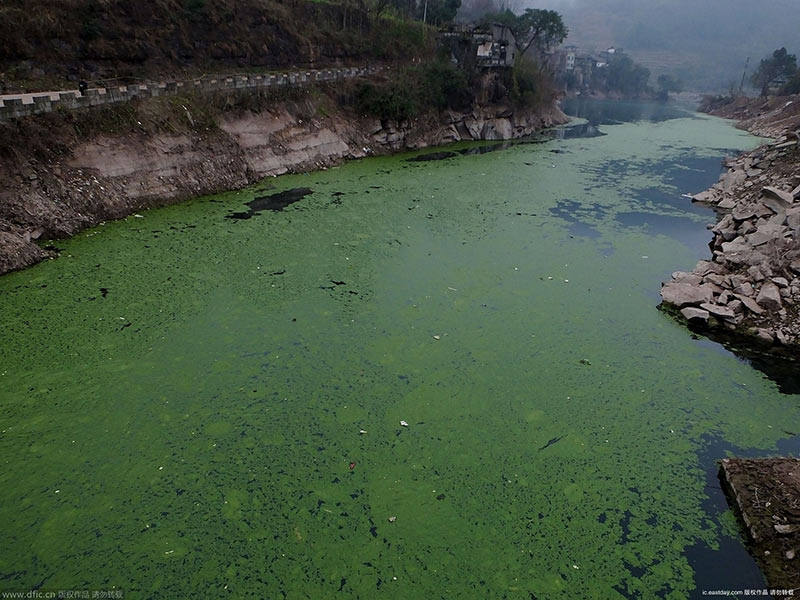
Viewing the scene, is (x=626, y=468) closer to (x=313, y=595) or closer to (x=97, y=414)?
(x=313, y=595)

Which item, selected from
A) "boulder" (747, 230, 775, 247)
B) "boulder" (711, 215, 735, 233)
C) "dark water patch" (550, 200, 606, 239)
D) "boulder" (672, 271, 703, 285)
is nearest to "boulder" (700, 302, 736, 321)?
"boulder" (672, 271, 703, 285)

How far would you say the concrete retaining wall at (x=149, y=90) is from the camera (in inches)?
447

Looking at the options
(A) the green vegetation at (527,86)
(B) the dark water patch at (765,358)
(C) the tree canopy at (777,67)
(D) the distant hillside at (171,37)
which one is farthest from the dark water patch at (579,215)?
(C) the tree canopy at (777,67)

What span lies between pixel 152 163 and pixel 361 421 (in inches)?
436

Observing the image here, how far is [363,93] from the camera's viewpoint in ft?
72.9

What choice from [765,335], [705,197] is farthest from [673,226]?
[765,335]

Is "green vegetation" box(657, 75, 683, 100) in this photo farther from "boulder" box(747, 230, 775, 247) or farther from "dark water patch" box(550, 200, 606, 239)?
"boulder" box(747, 230, 775, 247)

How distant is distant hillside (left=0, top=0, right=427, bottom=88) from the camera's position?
46.9 feet

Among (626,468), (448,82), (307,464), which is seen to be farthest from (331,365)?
(448,82)

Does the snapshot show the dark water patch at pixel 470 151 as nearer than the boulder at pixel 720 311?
No

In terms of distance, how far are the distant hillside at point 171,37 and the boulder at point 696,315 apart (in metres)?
17.6

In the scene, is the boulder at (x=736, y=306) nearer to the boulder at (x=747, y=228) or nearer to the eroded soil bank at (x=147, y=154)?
the boulder at (x=747, y=228)

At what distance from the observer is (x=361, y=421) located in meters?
6.02

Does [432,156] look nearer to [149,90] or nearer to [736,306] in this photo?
[149,90]
